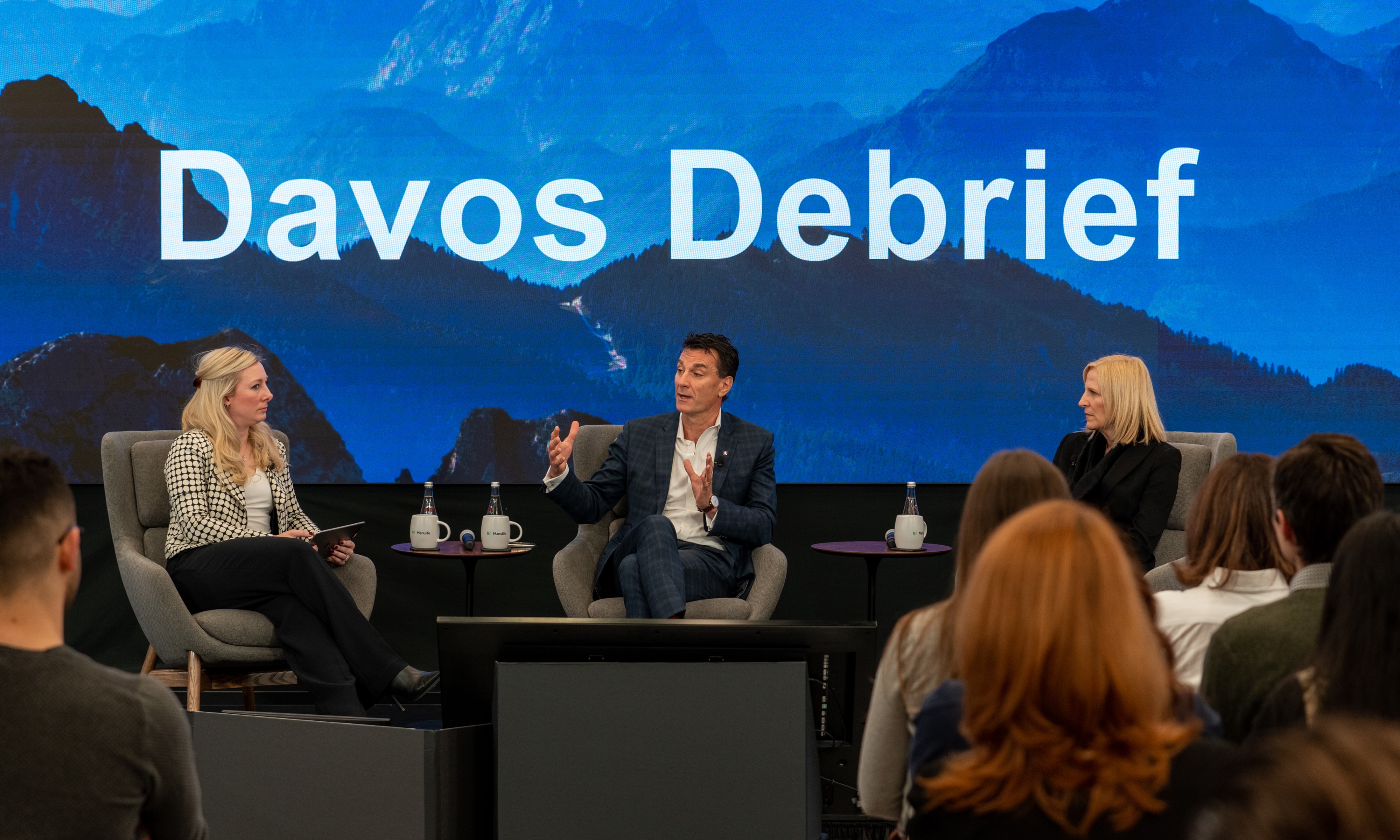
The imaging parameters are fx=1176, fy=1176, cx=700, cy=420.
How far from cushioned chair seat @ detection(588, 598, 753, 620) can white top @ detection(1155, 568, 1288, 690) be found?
5.37 feet

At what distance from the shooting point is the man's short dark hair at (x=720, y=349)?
391 centimetres

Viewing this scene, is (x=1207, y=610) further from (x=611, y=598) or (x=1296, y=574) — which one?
(x=611, y=598)

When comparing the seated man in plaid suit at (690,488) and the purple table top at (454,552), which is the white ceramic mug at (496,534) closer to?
the purple table top at (454,552)

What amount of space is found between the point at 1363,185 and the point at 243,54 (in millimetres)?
4562

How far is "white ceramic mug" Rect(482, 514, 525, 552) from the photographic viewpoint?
12.6ft

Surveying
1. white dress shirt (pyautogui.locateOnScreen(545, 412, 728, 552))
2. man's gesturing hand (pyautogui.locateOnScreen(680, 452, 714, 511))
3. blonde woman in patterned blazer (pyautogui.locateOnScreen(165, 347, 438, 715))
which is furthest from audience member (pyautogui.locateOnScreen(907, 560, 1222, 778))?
blonde woman in patterned blazer (pyautogui.locateOnScreen(165, 347, 438, 715))

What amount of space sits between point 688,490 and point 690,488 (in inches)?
0.5

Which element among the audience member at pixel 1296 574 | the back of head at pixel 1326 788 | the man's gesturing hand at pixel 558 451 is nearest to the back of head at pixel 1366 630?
the audience member at pixel 1296 574

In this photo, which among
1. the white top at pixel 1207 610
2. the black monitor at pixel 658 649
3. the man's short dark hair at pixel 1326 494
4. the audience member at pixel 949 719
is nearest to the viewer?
the audience member at pixel 949 719

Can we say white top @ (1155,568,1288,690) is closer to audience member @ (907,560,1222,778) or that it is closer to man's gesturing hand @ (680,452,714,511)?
audience member @ (907,560,1222,778)

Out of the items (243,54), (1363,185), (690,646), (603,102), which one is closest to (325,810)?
(690,646)

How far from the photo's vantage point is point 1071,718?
3.55 feet

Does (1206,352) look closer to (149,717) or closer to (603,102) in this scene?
(603,102)

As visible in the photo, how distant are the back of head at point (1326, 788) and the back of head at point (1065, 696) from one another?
1.65 feet
